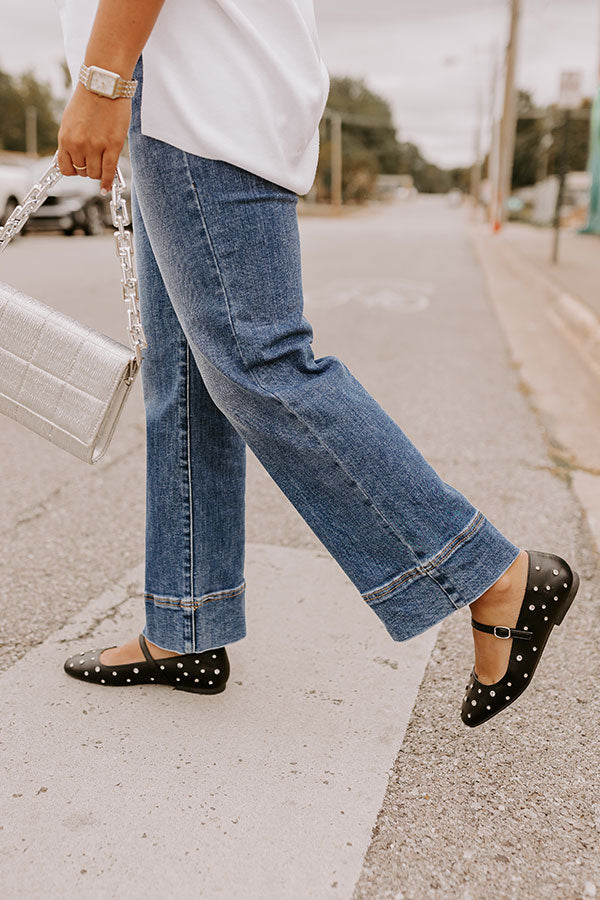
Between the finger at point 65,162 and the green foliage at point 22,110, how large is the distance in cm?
6450

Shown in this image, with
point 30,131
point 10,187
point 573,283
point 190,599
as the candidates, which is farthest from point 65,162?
point 30,131

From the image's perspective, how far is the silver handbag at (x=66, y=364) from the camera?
1335mm

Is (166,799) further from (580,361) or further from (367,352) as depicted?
(580,361)

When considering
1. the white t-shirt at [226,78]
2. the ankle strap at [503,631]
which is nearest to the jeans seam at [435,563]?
the ankle strap at [503,631]

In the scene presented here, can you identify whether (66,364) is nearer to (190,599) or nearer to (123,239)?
(123,239)

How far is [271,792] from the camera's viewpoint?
55.2 inches

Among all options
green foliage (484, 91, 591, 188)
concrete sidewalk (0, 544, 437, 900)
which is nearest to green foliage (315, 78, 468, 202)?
green foliage (484, 91, 591, 188)

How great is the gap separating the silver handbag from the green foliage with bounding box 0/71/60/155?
64440 mm

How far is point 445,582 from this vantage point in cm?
137

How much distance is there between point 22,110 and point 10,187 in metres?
57.5

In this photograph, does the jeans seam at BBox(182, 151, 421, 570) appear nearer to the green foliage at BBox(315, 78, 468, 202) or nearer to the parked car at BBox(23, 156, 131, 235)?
the parked car at BBox(23, 156, 131, 235)

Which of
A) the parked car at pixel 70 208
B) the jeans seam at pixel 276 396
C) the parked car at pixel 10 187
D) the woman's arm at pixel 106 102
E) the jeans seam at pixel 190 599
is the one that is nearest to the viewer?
the woman's arm at pixel 106 102

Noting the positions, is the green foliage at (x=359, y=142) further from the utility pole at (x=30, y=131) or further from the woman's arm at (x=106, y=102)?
the woman's arm at (x=106, y=102)

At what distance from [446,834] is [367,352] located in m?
4.13
